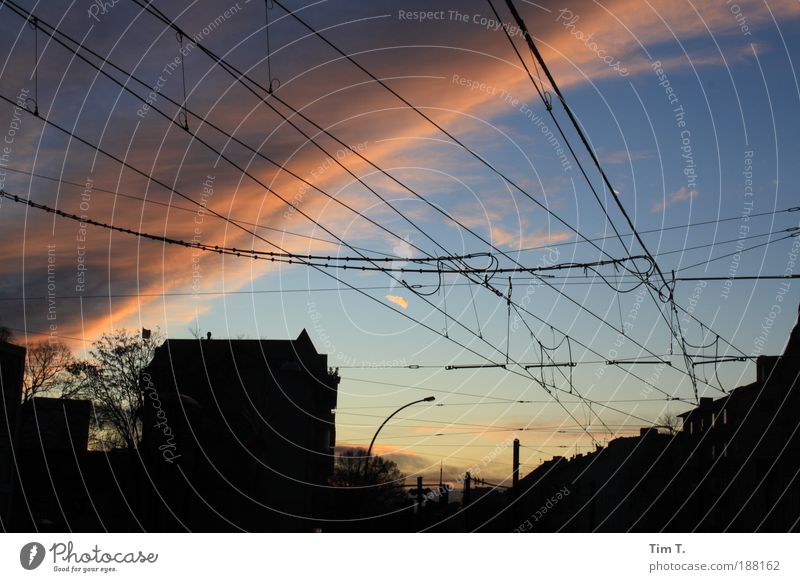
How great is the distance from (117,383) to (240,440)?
22.5ft

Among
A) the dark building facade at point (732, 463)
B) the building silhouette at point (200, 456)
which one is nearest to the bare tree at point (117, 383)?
the building silhouette at point (200, 456)

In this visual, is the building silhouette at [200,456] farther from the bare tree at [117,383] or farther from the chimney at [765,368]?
the chimney at [765,368]

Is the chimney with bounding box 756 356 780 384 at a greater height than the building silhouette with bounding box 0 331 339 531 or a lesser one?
greater

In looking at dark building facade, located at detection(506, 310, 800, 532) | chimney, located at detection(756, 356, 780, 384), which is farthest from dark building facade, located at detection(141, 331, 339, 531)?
chimney, located at detection(756, 356, 780, 384)

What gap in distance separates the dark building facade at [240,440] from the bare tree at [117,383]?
4.09 feet

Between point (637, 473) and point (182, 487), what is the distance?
30.3 metres

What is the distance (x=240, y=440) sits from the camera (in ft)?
169

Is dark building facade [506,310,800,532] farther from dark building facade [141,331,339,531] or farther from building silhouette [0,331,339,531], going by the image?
building silhouette [0,331,339,531]

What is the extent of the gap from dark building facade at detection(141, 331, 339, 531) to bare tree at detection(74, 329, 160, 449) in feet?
4.09

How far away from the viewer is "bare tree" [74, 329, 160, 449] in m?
48.6

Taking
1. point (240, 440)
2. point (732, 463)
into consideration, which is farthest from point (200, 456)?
point (732, 463)

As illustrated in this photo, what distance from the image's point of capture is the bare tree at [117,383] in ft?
160

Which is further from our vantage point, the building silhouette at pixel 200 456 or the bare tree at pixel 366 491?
the bare tree at pixel 366 491
